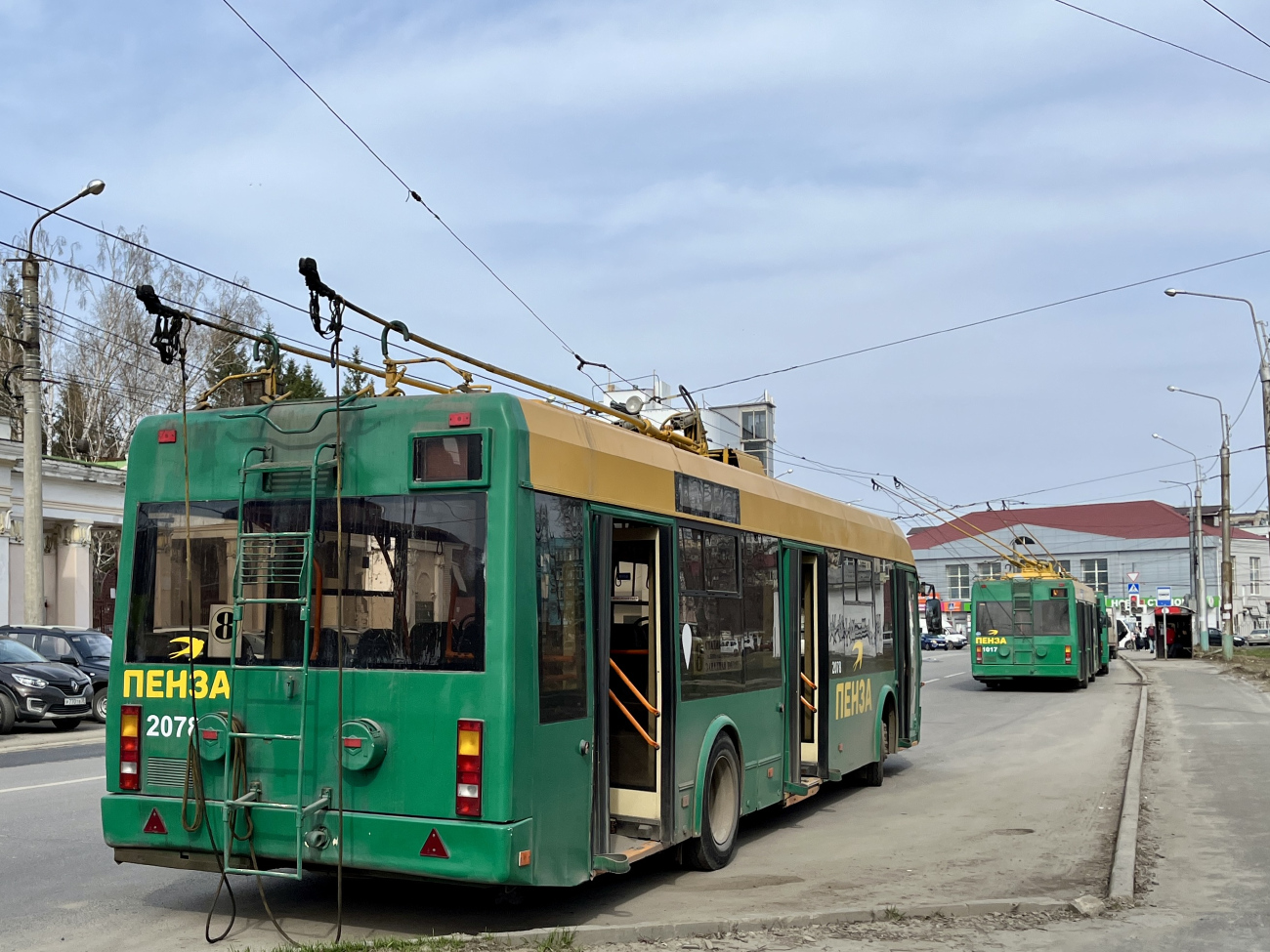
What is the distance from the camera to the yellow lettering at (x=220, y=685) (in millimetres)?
6996

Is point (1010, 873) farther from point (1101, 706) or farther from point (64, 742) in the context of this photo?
point (1101, 706)

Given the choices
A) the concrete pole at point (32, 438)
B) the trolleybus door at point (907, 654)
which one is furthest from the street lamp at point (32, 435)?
the trolleybus door at point (907, 654)

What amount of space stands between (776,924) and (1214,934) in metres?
2.36

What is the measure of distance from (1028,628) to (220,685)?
2778cm

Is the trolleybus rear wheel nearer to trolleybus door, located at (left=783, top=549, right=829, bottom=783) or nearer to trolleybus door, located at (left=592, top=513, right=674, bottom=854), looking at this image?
trolleybus door, located at (left=783, top=549, right=829, bottom=783)

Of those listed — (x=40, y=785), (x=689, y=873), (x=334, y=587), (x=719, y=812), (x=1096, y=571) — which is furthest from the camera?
(x=1096, y=571)

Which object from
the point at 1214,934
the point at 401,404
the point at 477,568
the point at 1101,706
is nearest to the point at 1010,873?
the point at 1214,934

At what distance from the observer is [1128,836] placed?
983 centimetres

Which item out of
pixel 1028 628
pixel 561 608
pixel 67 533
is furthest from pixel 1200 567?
pixel 561 608

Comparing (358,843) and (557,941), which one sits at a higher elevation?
(358,843)

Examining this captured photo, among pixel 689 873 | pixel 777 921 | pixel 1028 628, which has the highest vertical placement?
pixel 1028 628

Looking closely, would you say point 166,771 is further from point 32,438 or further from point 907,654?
point 32,438

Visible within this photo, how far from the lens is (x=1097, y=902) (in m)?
7.77

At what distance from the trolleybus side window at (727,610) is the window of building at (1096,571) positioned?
9474 centimetres
